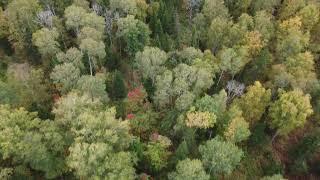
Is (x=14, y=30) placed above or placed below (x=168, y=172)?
above

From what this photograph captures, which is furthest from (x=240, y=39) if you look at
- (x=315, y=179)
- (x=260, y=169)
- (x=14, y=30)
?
(x=14, y=30)

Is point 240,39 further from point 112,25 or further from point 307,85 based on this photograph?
point 112,25

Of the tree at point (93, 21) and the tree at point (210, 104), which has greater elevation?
the tree at point (93, 21)

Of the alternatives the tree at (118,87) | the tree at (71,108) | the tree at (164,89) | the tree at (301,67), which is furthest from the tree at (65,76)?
the tree at (301,67)

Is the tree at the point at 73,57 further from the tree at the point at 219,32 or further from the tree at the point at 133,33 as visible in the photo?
the tree at the point at 219,32

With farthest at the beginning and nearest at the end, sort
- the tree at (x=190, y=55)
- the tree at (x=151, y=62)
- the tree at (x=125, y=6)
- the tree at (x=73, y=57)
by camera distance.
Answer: the tree at (x=125, y=6) < the tree at (x=190, y=55) < the tree at (x=151, y=62) < the tree at (x=73, y=57)

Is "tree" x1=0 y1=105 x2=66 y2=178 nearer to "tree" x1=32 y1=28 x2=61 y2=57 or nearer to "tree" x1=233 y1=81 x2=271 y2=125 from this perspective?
"tree" x1=32 y1=28 x2=61 y2=57

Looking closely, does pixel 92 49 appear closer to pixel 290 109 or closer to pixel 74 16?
pixel 74 16
